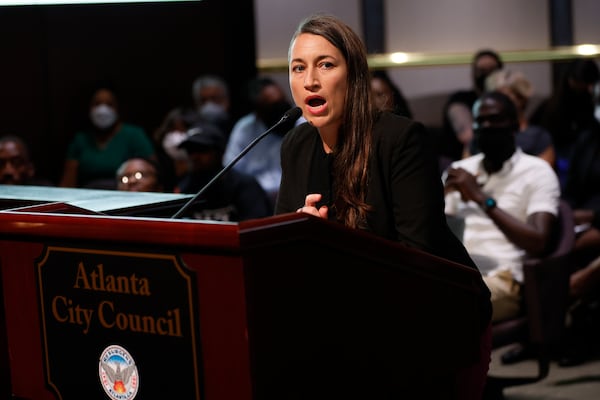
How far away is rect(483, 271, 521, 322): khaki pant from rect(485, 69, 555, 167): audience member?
138 centimetres

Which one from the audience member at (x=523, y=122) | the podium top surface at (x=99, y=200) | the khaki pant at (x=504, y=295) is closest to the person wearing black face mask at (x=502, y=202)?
the khaki pant at (x=504, y=295)

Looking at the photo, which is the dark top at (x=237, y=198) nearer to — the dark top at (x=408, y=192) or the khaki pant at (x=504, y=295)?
the khaki pant at (x=504, y=295)

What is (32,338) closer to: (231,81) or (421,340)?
(421,340)

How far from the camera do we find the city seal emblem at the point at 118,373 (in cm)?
189

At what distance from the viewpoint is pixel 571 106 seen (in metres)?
6.20

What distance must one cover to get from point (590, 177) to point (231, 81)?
145 inches

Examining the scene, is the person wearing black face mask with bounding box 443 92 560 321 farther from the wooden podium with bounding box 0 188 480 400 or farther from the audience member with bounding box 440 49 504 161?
the wooden podium with bounding box 0 188 480 400

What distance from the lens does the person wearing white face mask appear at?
675 cm

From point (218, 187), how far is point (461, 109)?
2368 mm

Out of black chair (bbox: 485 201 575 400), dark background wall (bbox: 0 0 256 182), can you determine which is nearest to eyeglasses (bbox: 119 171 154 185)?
black chair (bbox: 485 201 575 400)

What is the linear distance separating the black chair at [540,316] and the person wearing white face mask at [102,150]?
3.18m

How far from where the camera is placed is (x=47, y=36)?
767 centimetres

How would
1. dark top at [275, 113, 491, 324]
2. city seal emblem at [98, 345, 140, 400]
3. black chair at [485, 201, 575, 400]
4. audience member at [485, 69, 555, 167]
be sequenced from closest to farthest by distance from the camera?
1. city seal emblem at [98, 345, 140, 400]
2. dark top at [275, 113, 491, 324]
3. black chair at [485, 201, 575, 400]
4. audience member at [485, 69, 555, 167]

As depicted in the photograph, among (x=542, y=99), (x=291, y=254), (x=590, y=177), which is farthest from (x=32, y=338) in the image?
(x=542, y=99)
